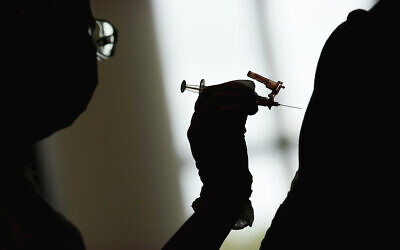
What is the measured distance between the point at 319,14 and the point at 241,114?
4.08ft

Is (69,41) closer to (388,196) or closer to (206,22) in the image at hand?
(388,196)

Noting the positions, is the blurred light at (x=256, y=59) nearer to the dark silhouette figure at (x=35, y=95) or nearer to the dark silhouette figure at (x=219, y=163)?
the dark silhouette figure at (x=219, y=163)

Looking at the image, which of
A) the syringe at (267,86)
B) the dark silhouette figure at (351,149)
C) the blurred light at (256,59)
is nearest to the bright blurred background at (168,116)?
the blurred light at (256,59)

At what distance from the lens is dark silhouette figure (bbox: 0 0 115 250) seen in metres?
0.55

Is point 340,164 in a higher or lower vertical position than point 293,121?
higher

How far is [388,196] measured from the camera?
0.55 metres

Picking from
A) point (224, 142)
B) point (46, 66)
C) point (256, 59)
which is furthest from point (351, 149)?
point (256, 59)

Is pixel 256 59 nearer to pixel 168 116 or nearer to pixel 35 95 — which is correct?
pixel 168 116

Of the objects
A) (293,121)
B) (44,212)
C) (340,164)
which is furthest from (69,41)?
(293,121)

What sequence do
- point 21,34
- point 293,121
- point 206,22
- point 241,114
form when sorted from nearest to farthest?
point 21,34 → point 241,114 → point 293,121 → point 206,22

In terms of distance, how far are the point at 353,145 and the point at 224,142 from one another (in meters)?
0.20

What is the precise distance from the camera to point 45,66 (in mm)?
564

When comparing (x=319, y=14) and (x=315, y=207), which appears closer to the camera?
(x=315, y=207)

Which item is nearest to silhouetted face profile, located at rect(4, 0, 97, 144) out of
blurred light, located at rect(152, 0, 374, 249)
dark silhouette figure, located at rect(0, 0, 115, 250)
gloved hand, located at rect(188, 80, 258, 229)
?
dark silhouette figure, located at rect(0, 0, 115, 250)
